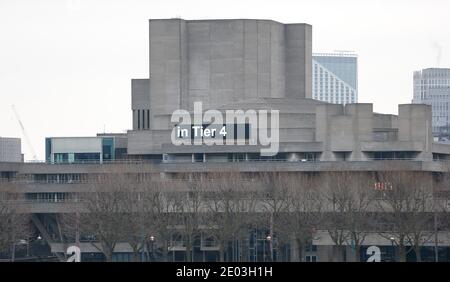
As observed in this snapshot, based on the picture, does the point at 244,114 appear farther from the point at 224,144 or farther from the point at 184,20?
the point at 184,20

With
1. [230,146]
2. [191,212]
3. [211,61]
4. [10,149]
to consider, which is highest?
[211,61]

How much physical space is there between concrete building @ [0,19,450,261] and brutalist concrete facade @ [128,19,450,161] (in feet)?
0.40

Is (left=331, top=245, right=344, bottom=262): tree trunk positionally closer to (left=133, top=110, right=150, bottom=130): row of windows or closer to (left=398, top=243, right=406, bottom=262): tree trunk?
(left=398, top=243, right=406, bottom=262): tree trunk

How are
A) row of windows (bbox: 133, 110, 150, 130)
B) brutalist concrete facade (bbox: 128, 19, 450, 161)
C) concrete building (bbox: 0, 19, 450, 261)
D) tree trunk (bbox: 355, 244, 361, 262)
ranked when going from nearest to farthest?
tree trunk (bbox: 355, 244, 361, 262) < concrete building (bbox: 0, 19, 450, 261) < brutalist concrete facade (bbox: 128, 19, 450, 161) < row of windows (bbox: 133, 110, 150, 130)

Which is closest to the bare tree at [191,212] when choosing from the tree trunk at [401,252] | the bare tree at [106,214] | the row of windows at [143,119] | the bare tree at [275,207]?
the bare tree at [106,214]

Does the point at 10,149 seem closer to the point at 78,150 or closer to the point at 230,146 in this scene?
the point at 78,150

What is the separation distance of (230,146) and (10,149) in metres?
32.3

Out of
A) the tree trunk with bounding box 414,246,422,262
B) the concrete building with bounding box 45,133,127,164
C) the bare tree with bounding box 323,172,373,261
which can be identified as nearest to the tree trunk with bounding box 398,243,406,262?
the tree trunk with bounding box 414,246,422,262

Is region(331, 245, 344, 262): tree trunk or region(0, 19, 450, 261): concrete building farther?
region(0, 19, 450, 261): concrete building

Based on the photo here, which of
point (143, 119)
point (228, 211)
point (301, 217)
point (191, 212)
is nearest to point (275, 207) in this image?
point (301, 217)

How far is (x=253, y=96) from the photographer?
534 feet

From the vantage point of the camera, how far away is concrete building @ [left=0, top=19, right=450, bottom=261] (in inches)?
5369

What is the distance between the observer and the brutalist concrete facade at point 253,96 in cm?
14025
